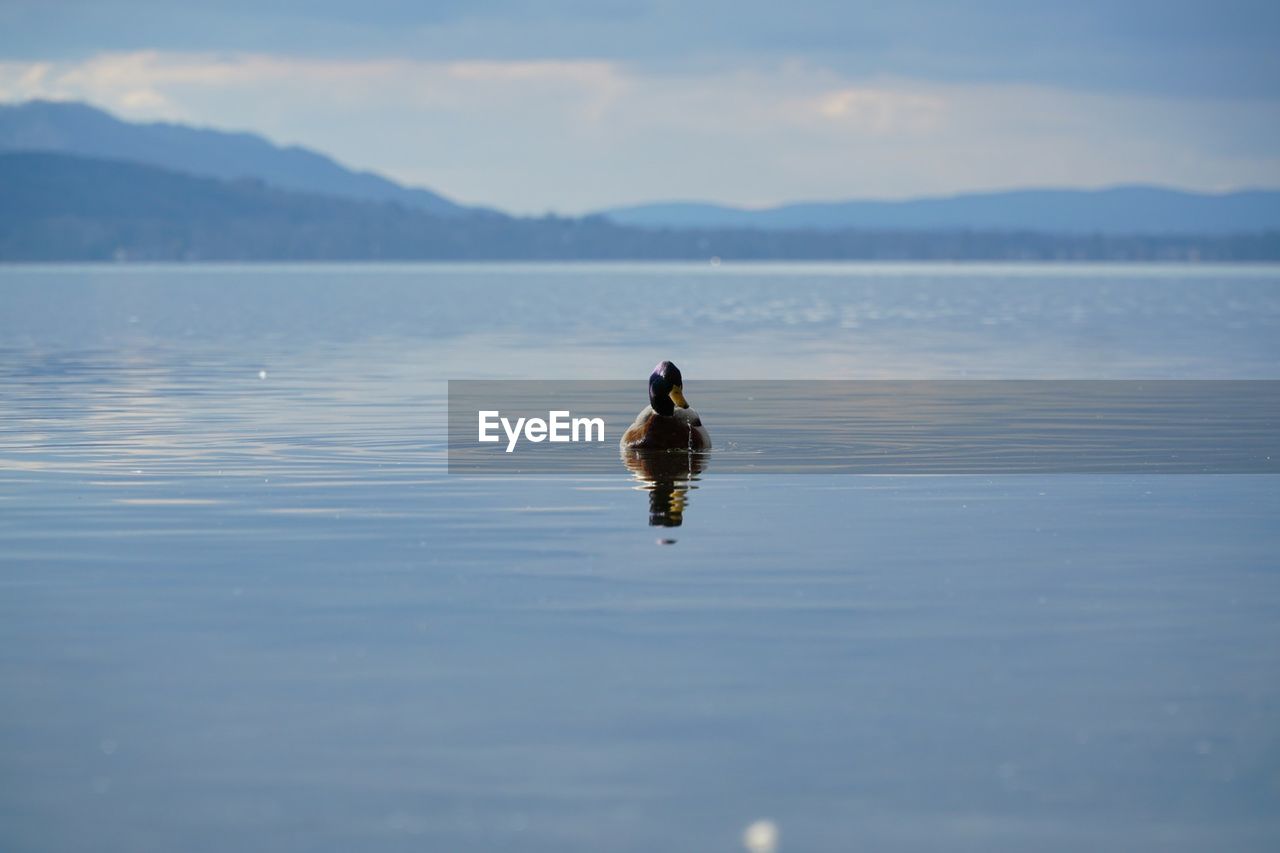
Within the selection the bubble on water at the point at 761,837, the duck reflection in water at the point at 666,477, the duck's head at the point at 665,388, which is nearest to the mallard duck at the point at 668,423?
the duck's head at the point at 665,388

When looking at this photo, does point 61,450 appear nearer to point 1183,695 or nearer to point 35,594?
point 35,594

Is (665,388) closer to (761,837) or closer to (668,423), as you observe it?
(668,423)

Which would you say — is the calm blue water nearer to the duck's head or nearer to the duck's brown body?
the duck's head

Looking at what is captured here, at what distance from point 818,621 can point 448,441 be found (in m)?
17.3

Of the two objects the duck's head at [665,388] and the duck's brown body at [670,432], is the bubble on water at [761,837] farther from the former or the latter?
the duck's brown body at [670,432]

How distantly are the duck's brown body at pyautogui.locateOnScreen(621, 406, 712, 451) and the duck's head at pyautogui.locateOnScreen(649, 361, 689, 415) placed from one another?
15 cm

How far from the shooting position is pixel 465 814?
10.9m

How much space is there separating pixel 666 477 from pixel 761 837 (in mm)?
17057

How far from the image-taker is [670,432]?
98.0 ft

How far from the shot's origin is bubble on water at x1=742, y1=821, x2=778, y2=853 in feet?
34.0

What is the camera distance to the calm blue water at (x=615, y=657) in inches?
433

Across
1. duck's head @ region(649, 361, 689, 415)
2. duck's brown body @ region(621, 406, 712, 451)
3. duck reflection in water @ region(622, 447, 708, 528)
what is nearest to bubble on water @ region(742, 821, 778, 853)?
duck reflection in water @ region(622, 447, 708, 528)

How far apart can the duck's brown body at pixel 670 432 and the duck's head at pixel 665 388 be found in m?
0.15

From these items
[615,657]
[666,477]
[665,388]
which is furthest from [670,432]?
[615,657]
